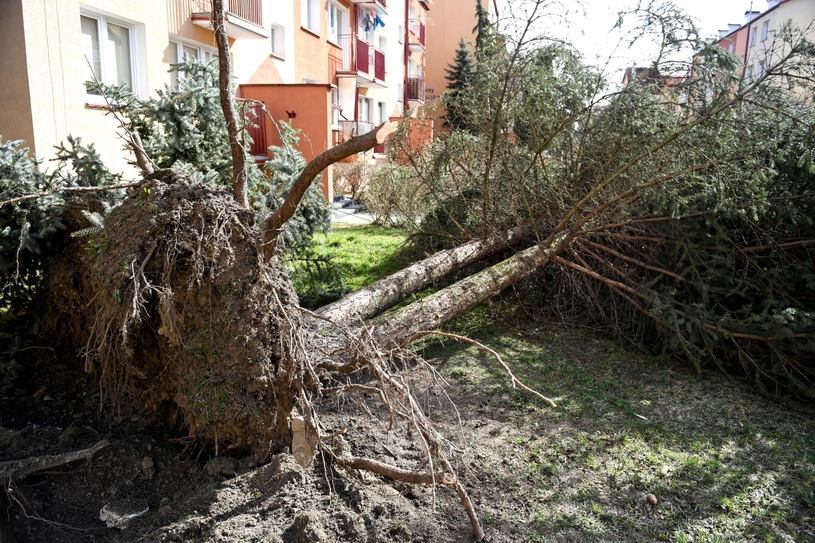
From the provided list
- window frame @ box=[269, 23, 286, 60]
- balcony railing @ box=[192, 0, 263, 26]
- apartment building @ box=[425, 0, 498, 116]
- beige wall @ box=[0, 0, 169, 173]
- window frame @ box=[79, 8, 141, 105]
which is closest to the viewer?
beige wall @ box=[0, 0, 169, 173]

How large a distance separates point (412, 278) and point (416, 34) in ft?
95.2

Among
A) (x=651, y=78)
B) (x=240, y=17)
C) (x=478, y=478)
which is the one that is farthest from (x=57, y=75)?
(x=478, y=478)

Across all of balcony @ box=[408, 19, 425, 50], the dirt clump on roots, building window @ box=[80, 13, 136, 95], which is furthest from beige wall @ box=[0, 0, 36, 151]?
balcony @ box=[408, 19, 425, 50]

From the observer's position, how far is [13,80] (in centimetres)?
745

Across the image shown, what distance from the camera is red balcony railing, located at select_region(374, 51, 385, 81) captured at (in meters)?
22.9

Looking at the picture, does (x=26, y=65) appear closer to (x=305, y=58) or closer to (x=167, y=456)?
(x=167, y=456)

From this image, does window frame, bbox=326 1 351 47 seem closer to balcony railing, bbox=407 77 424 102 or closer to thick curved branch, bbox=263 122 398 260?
balcony railing, bbox=407 77 424 102

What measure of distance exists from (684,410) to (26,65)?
8277 mm

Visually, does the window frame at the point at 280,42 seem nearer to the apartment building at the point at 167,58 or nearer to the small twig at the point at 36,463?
the apartment building at the point at 167,58

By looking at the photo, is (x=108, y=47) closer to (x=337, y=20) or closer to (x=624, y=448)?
(x=624, y=448)

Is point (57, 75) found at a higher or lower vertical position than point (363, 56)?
lower

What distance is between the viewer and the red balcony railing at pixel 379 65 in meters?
22.9

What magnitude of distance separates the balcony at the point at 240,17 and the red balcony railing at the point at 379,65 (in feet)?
31.4

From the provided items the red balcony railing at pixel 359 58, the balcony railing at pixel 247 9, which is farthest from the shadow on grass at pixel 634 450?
the red balcony railing at pixel 359 58
